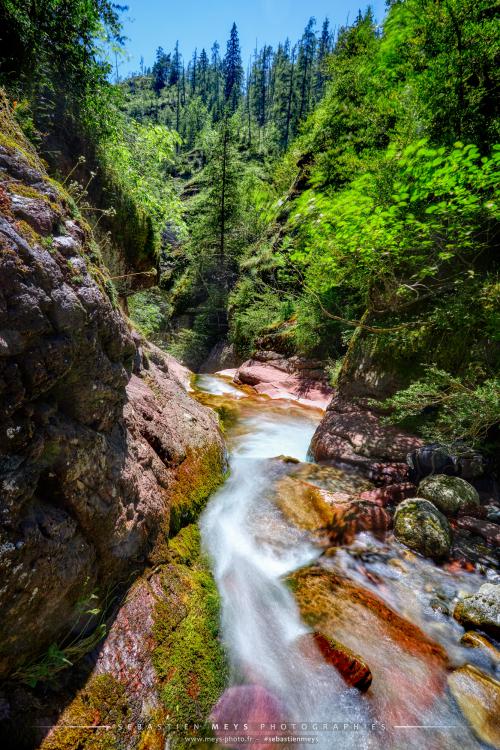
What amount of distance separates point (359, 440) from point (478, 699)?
4.02 metres

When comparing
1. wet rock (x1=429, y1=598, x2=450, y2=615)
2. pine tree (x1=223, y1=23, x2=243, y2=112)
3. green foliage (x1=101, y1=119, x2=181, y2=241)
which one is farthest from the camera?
pine tree (x1=223, y1=23, x2=243, y2=112)

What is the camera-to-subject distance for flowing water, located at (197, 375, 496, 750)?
2545mm

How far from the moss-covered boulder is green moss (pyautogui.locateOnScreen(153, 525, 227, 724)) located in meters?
3.70

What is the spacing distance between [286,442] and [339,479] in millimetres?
2394

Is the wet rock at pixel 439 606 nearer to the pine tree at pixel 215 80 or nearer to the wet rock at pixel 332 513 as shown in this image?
the wet rock at pixel 332 513

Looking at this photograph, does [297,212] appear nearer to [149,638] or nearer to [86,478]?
[86,478]

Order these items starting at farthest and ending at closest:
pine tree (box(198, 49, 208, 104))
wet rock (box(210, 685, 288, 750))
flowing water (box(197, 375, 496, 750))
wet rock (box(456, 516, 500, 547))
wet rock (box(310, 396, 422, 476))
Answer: pine tree (box(198, 49, 208, 104)), wet rock (box(310, 396, 422, 476)), wet rock (box(456, 516, 500, 547)), flowing water (box(197, 375, 496, 750)), wet rock (box(210, 685, 288, 750))

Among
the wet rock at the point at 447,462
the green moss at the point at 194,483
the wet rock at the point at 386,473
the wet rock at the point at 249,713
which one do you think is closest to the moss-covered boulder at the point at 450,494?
the wet rock at the point at 447,462

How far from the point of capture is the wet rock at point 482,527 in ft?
15.0

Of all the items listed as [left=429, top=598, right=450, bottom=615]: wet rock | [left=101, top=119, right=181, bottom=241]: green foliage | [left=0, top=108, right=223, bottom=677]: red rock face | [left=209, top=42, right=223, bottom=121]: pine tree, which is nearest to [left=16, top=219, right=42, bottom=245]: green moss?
[left=0, top=108, right=223, bottom=677]: red rock face

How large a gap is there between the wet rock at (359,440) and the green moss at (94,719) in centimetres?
513

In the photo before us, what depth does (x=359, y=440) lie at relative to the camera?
6516 millimetres

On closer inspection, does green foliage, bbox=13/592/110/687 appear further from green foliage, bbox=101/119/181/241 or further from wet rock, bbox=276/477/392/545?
green foliage, bbox=101/119/181/241

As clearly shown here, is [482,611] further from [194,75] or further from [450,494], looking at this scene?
[194,75]
